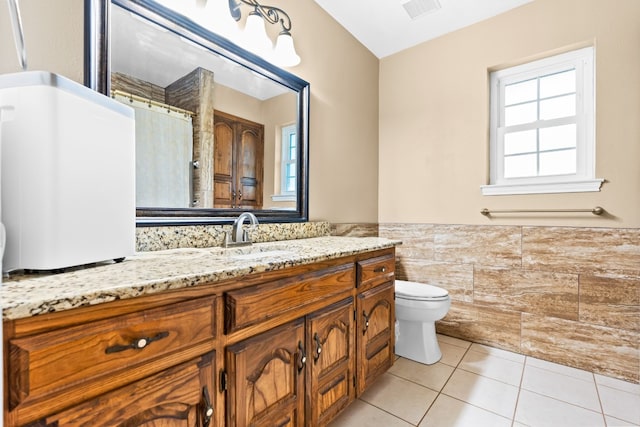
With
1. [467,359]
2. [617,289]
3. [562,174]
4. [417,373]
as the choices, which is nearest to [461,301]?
[467,359]

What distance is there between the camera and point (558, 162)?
2.13 meters

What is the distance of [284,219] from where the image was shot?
1892 millimetres

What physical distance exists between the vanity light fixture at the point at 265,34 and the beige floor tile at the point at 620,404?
2637 millimetres

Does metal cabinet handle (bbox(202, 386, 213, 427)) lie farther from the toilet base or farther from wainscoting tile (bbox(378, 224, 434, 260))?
wainscoting tile (bbox(378, 224, 434, 260))

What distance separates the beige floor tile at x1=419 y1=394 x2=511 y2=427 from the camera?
1440 millimetres

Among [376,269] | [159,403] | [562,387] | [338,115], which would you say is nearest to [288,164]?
[338,115]

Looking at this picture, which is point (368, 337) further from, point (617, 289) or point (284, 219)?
point (617, 289)

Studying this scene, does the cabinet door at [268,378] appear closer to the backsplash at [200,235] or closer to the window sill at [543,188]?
the backsplash at [200,235]

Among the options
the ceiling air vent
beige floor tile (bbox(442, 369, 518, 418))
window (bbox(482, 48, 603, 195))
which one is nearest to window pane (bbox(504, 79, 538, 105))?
window (bbox(482, 48, 603, 195))

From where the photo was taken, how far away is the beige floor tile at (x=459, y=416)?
4.73 feet

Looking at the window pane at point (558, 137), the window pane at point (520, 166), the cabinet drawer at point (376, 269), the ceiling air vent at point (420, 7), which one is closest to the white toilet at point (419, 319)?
the cabinet drawer at point (376, 269)

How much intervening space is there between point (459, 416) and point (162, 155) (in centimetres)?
191

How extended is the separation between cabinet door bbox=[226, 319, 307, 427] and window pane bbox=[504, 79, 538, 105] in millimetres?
2425

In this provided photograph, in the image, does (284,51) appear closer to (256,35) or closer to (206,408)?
(256,35)
